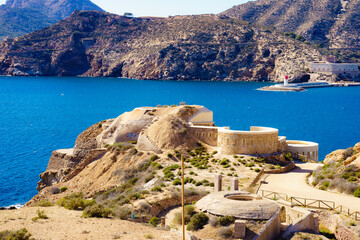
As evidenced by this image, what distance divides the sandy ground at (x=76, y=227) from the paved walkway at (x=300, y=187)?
10.0 meters

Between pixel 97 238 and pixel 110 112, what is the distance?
83.6 m

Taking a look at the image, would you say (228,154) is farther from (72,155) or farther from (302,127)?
(302,127)

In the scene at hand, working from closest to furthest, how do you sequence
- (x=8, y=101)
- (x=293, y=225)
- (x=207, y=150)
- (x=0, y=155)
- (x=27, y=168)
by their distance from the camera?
(x=293, y=225) → (x=207, y=150) → (x=27, y=168) → (x=0, y=155) → (x=8, y=101)

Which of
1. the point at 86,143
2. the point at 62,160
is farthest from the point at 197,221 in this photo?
the point at 62,160

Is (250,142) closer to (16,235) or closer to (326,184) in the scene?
(326,184)

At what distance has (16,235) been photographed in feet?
61.7

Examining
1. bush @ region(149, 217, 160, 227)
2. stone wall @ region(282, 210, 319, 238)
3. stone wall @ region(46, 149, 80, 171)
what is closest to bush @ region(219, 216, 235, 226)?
stone wall @ region(282, 210, 319, 238)

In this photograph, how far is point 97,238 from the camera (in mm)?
19969

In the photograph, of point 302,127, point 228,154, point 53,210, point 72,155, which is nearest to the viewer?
point 53,210

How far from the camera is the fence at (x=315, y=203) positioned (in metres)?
23.7

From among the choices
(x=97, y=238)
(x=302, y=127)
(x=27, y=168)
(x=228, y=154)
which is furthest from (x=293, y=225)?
(x=302, y=127)

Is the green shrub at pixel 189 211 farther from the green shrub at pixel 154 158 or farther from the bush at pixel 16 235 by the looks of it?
the green shrub at pixel 154 158

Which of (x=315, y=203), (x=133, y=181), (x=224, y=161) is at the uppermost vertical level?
(x=315, y=203)

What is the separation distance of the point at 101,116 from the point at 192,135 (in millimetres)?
55689
